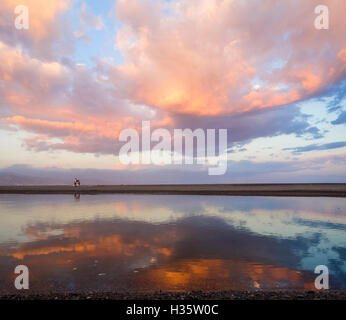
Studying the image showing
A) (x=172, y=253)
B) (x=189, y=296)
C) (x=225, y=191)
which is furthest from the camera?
(x=225, y=191)

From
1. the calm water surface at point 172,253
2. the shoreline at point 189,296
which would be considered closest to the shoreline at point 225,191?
the calm water surface at point 172,253

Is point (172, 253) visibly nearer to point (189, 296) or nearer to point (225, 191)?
point (189, 296)

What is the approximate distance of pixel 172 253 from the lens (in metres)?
11.5

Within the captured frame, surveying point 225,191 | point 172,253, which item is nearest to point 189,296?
point 172,253

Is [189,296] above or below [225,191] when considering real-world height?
above

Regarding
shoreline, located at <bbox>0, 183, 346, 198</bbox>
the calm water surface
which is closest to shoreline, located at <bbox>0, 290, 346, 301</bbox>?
the calm water surface

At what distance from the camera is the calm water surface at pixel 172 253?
825 centimetres

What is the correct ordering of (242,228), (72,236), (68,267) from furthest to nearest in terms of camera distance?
(242,228) < (72,236) < (68,267)

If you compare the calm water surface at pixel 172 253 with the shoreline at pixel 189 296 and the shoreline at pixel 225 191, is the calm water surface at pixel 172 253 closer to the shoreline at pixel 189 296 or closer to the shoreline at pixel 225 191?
the shoreline at pixel 189 296

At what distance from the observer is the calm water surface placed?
8250mm
